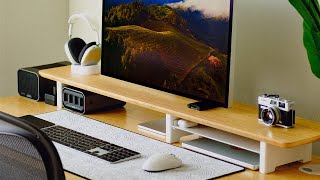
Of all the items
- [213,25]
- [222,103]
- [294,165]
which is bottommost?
[294,165]

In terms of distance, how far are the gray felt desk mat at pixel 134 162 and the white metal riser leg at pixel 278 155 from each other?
0.09m

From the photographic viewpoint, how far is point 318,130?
7.64 feet

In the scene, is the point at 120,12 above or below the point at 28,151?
above

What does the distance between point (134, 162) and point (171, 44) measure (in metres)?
0.51

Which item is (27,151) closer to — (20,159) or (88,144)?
(20,159)

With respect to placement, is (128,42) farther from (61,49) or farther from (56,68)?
(61,49)

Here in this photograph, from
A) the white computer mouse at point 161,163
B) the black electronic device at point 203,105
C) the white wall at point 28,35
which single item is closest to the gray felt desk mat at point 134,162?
the white computer mouse at point 161,163

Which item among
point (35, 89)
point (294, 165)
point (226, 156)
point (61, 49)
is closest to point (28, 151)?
point (226, 156)

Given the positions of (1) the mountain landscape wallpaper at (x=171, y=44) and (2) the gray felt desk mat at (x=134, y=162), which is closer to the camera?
(2) the gray felt desk mat at (x=134, y=162)

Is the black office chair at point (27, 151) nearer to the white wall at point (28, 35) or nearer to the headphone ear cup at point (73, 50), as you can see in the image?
the headphone ear cup at point (73, 50)

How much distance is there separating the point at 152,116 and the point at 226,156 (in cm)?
61

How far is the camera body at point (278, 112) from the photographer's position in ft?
7.63

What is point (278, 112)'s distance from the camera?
7.67ft

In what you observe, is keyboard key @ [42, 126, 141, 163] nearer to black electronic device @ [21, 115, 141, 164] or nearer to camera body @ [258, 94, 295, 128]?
black electronic device @ [21, 115, 141, 164]
